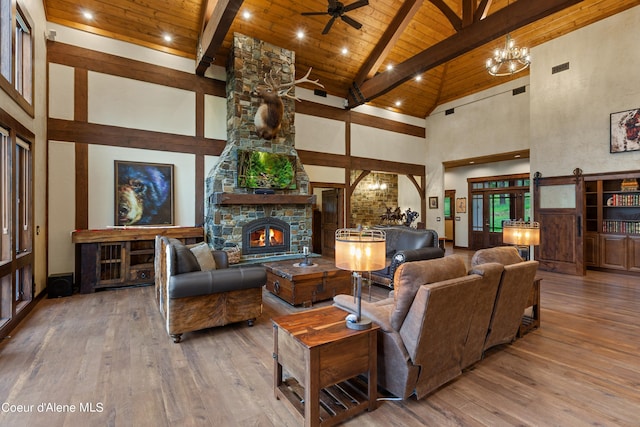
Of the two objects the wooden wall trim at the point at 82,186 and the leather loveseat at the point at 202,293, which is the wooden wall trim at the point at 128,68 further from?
the leather loveseat at the point at 202,293

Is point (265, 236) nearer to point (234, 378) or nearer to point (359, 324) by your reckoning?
point (234, 378)

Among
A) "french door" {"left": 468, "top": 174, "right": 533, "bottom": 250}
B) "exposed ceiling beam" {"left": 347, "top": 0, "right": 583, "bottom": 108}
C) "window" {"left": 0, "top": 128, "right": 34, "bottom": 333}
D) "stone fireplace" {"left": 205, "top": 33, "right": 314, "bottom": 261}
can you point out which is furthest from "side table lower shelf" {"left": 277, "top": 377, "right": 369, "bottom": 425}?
"french door" {"left": 468, "top": 174, "right": 533, "bottom": 250}

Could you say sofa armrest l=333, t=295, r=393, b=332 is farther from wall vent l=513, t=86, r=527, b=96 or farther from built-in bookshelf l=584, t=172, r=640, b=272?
wall vent l=513, t=86, r=527, b=96

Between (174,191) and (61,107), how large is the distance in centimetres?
226

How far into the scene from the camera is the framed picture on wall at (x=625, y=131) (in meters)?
5.80

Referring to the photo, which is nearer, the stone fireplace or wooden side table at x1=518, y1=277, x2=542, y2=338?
wooden side table at x1=518, y1=277, x2=542, y2=338

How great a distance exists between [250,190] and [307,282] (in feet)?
9.70

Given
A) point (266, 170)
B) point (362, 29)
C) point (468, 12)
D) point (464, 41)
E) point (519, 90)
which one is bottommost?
point (266, 170)

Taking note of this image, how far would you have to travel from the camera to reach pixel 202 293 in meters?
3.17

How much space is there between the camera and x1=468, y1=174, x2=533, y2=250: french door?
9.41 m

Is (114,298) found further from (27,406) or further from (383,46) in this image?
(383,46)

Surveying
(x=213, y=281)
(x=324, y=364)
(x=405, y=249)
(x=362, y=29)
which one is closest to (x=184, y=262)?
(x=213, y=281)

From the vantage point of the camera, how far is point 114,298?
4727 millimetres

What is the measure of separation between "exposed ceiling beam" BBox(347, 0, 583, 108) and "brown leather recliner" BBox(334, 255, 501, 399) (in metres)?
5.15
